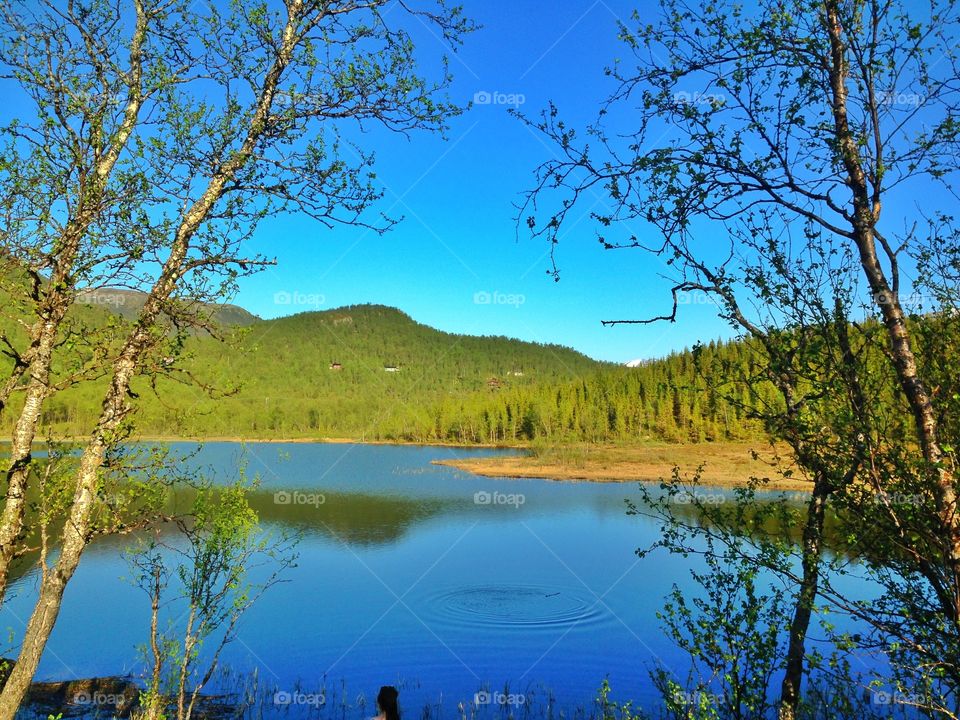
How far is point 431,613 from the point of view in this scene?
806 inches

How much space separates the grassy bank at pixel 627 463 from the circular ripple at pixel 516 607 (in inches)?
1293

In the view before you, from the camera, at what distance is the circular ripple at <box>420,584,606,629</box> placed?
19766 millimetres

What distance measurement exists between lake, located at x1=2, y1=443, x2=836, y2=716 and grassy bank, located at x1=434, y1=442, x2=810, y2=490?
23072 mm

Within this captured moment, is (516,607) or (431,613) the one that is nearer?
(431,613)

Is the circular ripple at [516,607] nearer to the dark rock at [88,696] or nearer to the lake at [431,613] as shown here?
the lake at [431,613]

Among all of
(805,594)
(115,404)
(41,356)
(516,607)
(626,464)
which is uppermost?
(41,356)

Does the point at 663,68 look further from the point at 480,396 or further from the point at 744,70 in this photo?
the point at 480,396

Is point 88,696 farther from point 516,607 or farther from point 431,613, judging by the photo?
point 516,607

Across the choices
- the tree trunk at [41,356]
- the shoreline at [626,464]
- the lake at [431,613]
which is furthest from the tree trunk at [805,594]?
the shoreline at [626,464]

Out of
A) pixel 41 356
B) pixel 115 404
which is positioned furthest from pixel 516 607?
pixel 41 356

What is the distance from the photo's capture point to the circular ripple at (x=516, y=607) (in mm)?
19766

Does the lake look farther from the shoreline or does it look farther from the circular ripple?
the shoreline

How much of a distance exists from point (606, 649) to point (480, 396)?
147001mm

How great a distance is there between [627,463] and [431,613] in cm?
5342
